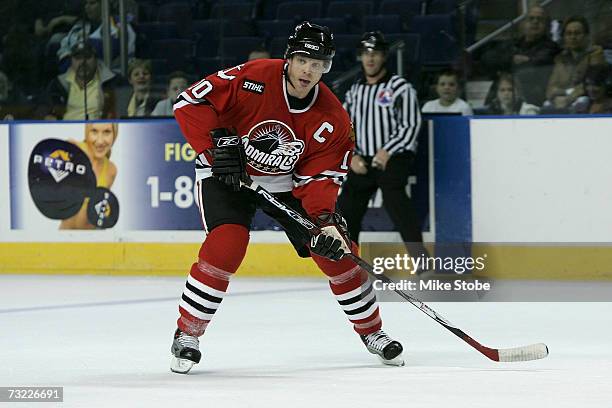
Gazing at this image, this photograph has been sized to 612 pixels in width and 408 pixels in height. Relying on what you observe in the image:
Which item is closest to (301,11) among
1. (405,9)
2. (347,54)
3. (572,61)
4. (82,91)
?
(347,54)

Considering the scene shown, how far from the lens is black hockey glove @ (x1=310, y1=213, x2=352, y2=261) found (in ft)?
13.6

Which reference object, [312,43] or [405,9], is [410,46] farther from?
[312,43]

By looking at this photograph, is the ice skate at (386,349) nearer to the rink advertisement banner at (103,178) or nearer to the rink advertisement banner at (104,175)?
the rink advertisement banner at (103,178)

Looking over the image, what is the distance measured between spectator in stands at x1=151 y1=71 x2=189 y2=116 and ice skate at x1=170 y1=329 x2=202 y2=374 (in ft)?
11.1

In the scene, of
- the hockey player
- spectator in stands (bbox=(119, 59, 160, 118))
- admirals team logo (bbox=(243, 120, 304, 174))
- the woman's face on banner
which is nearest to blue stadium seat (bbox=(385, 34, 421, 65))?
spectator in stands (bbox=(119, 59, 160, 118))

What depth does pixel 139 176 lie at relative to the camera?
7266 mm

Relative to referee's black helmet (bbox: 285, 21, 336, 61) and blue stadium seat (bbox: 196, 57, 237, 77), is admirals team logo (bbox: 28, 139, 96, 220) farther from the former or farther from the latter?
referee's black helmet (bbox: 285, 21, 336, 61)

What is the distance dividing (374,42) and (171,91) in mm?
1344

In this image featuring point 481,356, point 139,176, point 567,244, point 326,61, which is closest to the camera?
point 326,61

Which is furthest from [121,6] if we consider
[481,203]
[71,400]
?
[71,400]

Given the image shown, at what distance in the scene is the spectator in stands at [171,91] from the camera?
7.40m

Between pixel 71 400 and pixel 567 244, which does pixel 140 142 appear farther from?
pixel 71 400

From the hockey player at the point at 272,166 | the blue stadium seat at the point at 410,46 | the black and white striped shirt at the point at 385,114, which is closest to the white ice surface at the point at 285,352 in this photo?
the hockey player at the point at 272,166

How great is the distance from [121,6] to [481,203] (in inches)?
92.3
